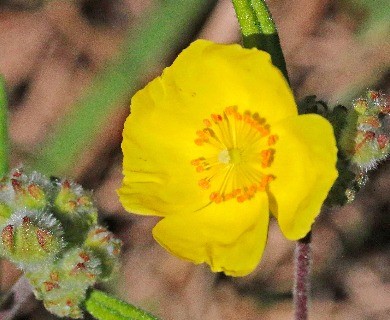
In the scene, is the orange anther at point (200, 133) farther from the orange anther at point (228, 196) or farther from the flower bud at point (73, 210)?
the flower bud at point (73, 210)

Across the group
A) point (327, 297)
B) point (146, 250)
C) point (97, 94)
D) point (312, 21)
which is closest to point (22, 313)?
point (146, 250)

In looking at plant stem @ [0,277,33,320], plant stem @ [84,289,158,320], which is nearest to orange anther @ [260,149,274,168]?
plant stem @ [84,289,158,320]

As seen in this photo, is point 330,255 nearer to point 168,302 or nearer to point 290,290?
point 290,290

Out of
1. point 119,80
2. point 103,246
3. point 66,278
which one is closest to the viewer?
point 66,278

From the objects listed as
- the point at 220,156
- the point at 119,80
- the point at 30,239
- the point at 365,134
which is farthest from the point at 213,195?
the point at 119,80

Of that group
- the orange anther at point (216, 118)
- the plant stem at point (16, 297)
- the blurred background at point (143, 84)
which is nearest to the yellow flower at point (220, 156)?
the orange anther at point (216, 118)

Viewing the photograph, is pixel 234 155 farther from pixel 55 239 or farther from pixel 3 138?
pixel 3 138
